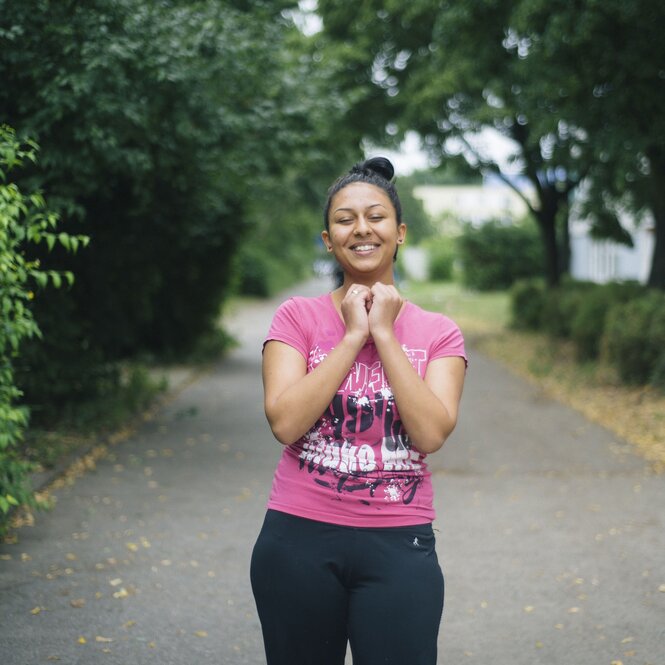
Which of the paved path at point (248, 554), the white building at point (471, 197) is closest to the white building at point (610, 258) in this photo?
the paved path at point (248, 554)

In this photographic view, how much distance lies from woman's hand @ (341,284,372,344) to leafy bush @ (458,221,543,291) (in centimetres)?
4017

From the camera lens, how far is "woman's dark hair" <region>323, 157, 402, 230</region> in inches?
103

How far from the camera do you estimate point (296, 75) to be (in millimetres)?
10500

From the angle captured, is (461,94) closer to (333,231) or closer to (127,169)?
(127,169)

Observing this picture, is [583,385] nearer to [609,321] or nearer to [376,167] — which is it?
[609,321]

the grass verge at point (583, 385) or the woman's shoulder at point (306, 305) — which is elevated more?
the woman's shoulder at point (306, 305)

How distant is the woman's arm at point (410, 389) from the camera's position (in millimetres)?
2336

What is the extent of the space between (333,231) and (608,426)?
320 inches

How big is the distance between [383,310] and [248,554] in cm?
368

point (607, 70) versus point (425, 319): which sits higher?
point (607, 70)

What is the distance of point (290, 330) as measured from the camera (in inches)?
99.2

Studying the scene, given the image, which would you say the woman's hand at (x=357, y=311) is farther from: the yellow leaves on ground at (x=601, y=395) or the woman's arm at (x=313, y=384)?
the yellow leaves on ground at (x=601, y=395)

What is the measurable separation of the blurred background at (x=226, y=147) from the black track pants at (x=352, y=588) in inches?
103

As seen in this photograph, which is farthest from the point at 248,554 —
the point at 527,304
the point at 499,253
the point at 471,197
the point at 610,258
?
the point at 471,197
